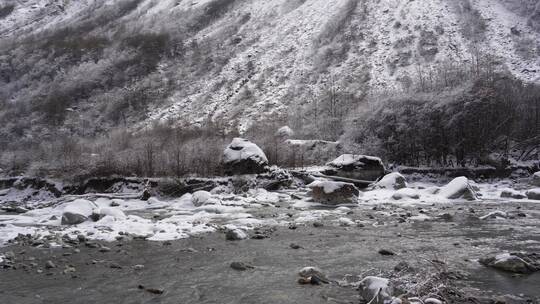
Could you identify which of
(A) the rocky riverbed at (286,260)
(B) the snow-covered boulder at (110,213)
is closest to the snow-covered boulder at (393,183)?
(A) the rocky riverbed at (286,260)

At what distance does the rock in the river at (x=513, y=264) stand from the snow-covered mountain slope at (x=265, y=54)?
34.2 m

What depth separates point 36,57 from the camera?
222 feet

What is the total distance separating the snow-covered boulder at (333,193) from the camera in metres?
17.3

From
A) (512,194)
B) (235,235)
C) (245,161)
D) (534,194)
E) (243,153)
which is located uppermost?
(235,235)

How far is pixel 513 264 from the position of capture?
7496mm

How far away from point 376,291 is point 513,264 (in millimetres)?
2962

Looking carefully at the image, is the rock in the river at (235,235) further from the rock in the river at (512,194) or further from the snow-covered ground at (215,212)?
the rock in the river at (512,194)

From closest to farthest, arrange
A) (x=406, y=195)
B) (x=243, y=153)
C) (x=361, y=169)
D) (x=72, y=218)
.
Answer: (x=72, y=218)
(x=406, y=195)
(x=361, y=169)
(x=243, y=153)

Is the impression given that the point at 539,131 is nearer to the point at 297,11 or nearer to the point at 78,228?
the point at 78,228

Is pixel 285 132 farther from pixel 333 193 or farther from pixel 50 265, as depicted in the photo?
pixel 50 265

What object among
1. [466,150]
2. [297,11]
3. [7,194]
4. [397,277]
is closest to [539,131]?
[466,150]

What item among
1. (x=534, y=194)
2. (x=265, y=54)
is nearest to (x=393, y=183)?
(x=534, y=194)

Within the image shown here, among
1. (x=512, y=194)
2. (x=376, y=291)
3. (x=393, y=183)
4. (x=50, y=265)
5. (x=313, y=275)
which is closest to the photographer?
(x=376, y=291)

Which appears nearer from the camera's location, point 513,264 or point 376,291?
point 376,291
